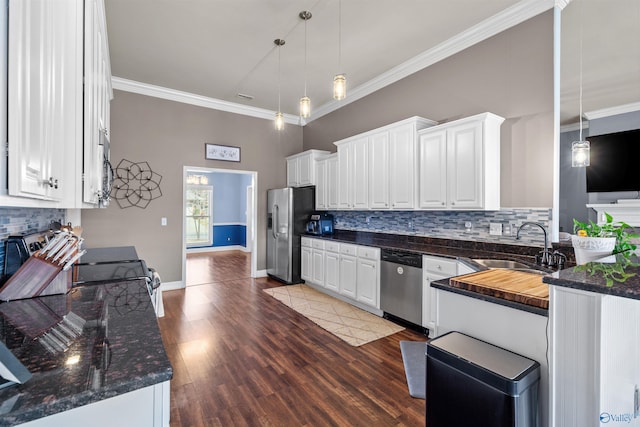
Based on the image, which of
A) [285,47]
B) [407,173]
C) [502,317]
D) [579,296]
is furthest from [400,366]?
[285,47]

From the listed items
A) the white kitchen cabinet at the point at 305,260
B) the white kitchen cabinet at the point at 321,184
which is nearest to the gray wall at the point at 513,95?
the white kitchen cabinet at the point at 321,184

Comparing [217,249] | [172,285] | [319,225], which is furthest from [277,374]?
[217,249]

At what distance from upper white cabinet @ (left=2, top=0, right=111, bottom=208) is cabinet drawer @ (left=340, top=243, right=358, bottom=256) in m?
3.01

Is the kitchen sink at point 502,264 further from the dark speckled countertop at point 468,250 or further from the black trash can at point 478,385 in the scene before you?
the black trash can at point 478,385

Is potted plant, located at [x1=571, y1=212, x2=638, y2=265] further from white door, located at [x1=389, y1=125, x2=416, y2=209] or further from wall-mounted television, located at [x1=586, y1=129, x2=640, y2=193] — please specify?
white door, located at [x1=389, y1=125, x2=416, y2=209]

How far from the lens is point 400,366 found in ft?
8.30

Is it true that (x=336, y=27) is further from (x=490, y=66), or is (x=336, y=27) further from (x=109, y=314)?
(x=109, y=314)

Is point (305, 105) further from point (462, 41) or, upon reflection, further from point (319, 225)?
point (319, 225)

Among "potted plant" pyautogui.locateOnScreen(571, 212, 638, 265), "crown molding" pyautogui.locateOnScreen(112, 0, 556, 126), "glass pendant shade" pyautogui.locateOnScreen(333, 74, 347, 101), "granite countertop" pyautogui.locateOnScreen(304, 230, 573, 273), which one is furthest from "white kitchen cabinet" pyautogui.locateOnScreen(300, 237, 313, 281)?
"potted plant" pyautogui.locateOnScreen(571, 212, 638, 265)

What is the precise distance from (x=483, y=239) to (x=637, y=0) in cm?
224

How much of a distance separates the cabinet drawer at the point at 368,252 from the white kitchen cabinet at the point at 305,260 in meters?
1.25

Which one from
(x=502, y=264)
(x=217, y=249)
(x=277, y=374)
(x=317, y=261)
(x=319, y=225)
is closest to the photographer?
(x=277, y=374)

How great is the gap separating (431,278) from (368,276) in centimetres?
92

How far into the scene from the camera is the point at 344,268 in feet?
13.5
